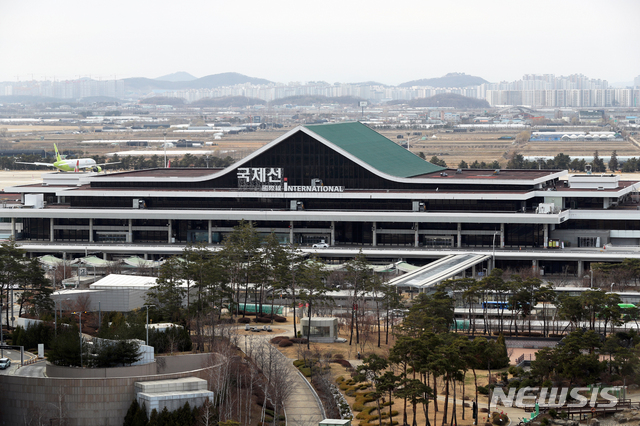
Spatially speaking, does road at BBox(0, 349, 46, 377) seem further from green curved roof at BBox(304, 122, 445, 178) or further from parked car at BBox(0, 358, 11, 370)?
green curved roof at BBox(304, 122, 445, 178)

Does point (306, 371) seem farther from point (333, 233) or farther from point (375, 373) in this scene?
point (333, 233)

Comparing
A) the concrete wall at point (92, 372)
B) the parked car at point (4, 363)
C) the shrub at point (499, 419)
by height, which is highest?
the concrete wall at point (92, 372)

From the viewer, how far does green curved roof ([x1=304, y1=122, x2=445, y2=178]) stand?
110 m

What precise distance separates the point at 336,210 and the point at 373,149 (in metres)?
14.9

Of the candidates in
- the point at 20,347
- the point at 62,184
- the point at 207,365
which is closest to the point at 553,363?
the point at 207,365

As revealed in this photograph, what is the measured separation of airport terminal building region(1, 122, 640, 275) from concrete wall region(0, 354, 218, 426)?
48.6 metres

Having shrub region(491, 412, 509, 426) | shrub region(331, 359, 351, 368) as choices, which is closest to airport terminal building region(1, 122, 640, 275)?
shrub region(331, 359, 351, 368)

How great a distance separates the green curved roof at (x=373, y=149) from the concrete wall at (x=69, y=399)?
60.1 meters

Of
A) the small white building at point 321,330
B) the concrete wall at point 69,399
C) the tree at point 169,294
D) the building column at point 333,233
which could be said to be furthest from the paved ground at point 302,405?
the building column at point 333,233

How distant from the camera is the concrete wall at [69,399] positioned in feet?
170

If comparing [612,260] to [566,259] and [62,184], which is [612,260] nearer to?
[566,259]

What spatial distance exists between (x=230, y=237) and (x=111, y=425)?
3629 cm

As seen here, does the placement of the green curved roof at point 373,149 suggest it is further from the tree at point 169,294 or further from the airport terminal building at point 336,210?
the tree at point 169,294

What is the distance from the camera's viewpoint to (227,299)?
258 feet
